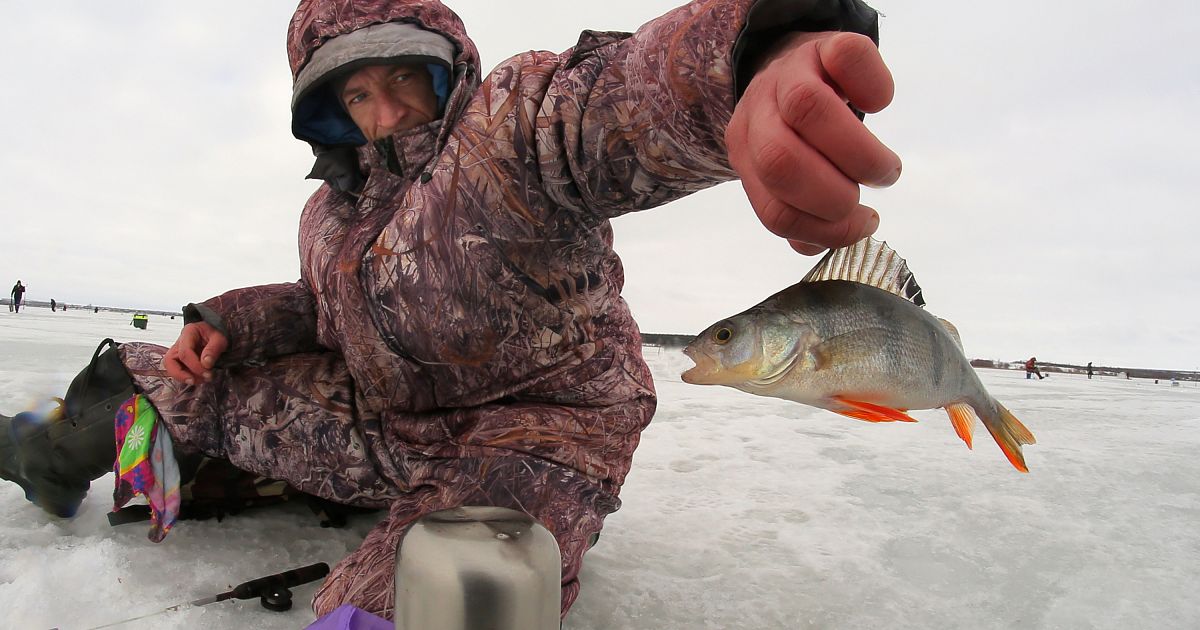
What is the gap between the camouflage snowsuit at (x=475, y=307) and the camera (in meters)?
1.27

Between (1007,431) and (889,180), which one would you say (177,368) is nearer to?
(889,180)

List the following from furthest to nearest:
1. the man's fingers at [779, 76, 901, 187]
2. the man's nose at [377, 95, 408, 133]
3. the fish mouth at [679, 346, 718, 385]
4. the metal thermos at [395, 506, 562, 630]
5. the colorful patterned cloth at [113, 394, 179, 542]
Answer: the colorful patterned cloth at [113, 394, 179, 542] < the man's nose at [377, 95, 408, 133] < the fish mouth at [679, 346, 718, 385] < the man's fingers at [779, 76, 901, 187] < the metal thermos at [395, 506, 562, 630]

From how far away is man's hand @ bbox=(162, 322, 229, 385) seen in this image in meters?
2.04

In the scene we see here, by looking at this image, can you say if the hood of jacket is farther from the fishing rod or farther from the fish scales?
the fishing rod

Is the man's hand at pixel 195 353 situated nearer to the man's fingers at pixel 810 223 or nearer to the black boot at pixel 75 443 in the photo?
the black boot at pixel 75 443

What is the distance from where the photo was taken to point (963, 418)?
1353 mm

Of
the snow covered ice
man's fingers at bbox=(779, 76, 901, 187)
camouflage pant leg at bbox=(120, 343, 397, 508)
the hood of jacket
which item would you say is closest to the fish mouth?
man's fingers at bbox=(779, 76, 901, 187)

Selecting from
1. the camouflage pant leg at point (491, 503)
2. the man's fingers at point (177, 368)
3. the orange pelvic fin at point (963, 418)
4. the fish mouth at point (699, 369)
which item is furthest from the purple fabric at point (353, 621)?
the man's fingers at point (177, 368)

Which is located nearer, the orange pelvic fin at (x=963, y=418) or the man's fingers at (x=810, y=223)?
the man's fingers at (x=810, y=223)

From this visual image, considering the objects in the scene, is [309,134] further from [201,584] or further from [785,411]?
[785,411]

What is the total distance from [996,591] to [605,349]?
1.37 m

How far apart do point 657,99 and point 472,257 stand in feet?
2.14

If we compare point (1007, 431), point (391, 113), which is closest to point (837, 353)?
point (1007, 431)

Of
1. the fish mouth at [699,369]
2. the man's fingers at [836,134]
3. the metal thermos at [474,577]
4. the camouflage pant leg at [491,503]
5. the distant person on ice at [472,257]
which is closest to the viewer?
the metal thermos at [474,577]
